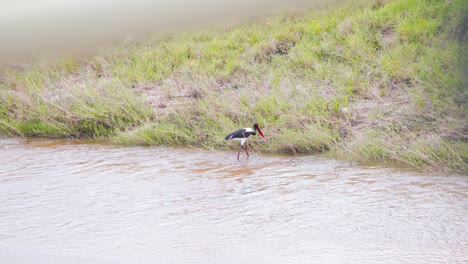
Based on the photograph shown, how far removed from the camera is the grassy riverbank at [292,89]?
7012mm

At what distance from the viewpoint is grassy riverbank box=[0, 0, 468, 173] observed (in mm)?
7012

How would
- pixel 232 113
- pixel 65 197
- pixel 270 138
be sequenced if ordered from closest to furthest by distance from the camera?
pixel 65 197 → pixel 270 138 → pixel 232 113

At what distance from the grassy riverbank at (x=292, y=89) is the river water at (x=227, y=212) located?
51cm

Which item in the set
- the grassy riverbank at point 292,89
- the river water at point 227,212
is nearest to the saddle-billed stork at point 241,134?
the river water at point 227,212

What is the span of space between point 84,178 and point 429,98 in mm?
4320

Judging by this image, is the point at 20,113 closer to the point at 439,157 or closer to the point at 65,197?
the point at 65,197

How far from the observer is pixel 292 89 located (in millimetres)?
8609

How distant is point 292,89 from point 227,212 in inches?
154

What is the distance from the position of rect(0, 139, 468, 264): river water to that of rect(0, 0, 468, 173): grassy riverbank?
0.51 metres

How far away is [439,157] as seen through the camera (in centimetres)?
612

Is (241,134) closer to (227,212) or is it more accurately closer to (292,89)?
(292,89)

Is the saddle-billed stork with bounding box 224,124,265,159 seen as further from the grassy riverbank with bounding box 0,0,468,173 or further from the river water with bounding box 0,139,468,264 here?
the grassy riverbank with bounding box 0,0,468,173

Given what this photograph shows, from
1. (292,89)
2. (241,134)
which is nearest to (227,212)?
(241,134)

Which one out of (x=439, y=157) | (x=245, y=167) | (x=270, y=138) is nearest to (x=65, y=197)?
(x=245, y=167)
